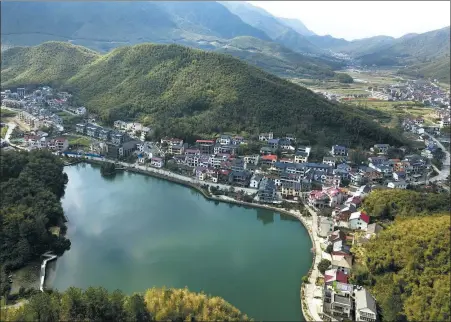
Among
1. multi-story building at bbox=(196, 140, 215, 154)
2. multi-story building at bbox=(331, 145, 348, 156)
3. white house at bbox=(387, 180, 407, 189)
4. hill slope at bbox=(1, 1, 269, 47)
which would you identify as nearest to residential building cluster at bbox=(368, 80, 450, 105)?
multi-story building at bbox=(331, 145, 348, 156)

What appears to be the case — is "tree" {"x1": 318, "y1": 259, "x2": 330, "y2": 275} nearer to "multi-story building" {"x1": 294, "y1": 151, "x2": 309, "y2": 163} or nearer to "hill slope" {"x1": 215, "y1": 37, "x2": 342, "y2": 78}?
"multi-story building" {"x1": 294, "y1": 151, "x2": 309, "y2": 163}

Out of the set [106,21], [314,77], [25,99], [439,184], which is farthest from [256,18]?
[439,184]

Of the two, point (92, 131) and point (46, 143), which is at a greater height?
point (92, 131)

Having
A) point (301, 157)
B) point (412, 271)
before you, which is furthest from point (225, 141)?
point (412, 271)

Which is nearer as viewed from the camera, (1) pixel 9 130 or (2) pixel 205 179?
(2) pixel 205 179

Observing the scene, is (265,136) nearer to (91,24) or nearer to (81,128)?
(81,128)

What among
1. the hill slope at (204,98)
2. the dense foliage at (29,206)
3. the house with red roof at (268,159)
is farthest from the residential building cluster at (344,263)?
the hill slope at (204,98)

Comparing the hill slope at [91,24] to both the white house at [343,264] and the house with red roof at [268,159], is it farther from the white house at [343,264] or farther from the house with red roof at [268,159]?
the white house at [343,264]
